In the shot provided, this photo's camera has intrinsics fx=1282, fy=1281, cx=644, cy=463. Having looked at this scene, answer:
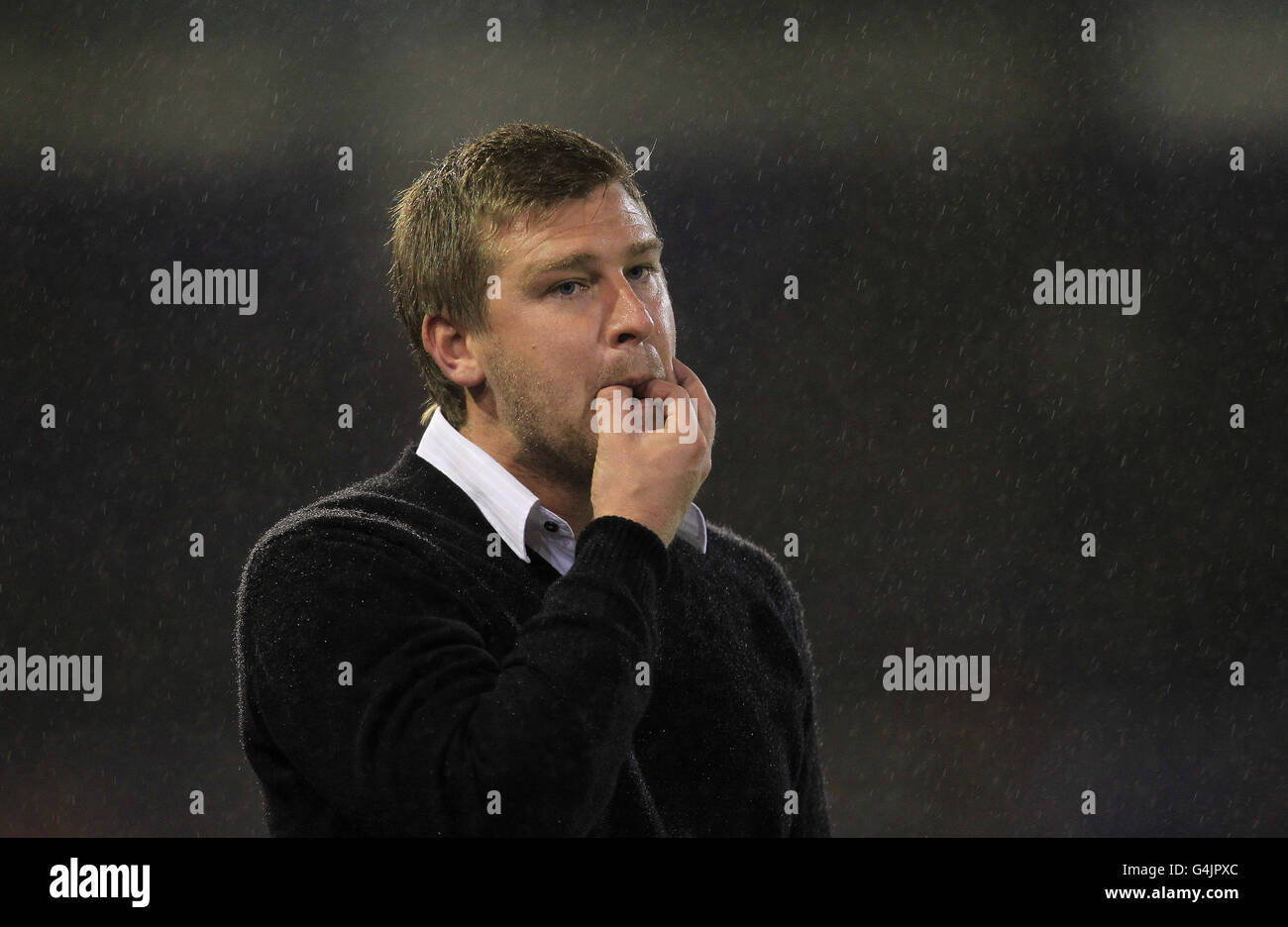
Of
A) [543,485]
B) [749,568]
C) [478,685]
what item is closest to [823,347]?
[749,568]

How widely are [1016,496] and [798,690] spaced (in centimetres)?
161

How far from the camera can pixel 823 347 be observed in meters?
3.86

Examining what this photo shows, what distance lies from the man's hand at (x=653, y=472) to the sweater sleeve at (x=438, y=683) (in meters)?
0.06

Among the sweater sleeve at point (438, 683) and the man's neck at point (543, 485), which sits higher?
the man's neck at point (543, 485)

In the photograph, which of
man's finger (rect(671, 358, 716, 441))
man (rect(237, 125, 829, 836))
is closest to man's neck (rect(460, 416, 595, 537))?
man (rect(237, 125, 829, 836))

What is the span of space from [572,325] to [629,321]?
0.10 m

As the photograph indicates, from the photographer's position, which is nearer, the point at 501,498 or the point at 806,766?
the point at 501,498

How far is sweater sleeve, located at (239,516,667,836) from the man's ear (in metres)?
0.44

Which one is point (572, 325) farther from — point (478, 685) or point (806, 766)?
point (806, 766)

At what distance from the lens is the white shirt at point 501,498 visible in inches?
86.5

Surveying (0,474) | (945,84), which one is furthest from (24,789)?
(945,84)

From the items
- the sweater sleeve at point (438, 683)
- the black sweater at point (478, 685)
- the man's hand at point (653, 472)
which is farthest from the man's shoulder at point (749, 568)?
the sweater sleeve at point (438, 683)

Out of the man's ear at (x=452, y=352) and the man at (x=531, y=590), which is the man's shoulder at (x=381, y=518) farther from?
the man's ear at (x=452, y=352)

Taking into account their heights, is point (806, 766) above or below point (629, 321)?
below
